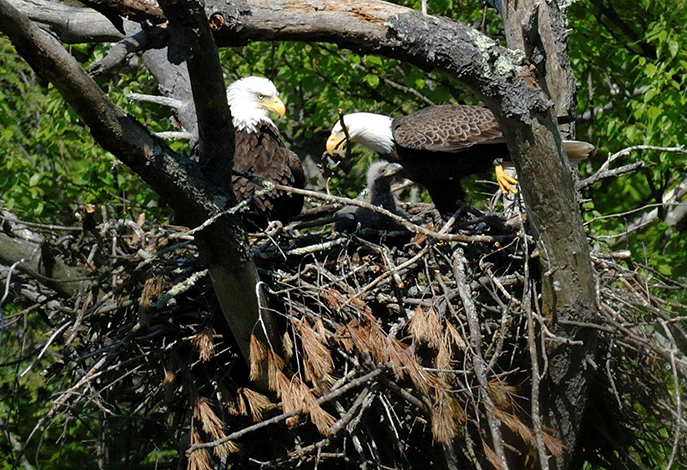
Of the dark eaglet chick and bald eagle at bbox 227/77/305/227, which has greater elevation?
bald eagle at bbox 227/77/305/227

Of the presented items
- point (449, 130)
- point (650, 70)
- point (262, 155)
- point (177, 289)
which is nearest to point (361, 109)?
point (650, 70)

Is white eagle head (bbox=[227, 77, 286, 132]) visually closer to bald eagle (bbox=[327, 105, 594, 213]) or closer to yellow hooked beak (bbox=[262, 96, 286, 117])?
yellow hooked beak (bbox=[262, 96, 286, 117])

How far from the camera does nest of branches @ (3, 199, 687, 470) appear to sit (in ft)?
12.5

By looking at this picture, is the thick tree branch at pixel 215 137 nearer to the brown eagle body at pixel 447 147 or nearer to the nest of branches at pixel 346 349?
the nest of branches at pixel 346 349

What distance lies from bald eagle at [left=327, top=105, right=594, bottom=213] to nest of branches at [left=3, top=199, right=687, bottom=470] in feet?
2.51

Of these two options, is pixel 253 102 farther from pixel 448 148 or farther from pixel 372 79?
pixel 372 79

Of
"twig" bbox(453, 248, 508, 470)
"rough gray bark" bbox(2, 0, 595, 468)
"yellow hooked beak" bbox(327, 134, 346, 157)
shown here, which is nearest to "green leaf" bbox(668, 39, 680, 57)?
"yellow hooked beak" bbox(327, 134, 346, 157)

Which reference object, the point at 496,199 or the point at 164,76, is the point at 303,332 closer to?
the point at 496,199

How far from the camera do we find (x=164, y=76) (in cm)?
610

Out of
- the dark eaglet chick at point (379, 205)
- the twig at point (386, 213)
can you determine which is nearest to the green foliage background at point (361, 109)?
the dark eaglet chick at point (379, 205)

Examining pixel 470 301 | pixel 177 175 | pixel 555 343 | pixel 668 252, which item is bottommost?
pixel 668 252

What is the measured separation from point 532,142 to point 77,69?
1699 millimetres

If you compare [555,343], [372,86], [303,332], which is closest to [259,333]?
[303,332]

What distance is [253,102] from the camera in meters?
5.96
